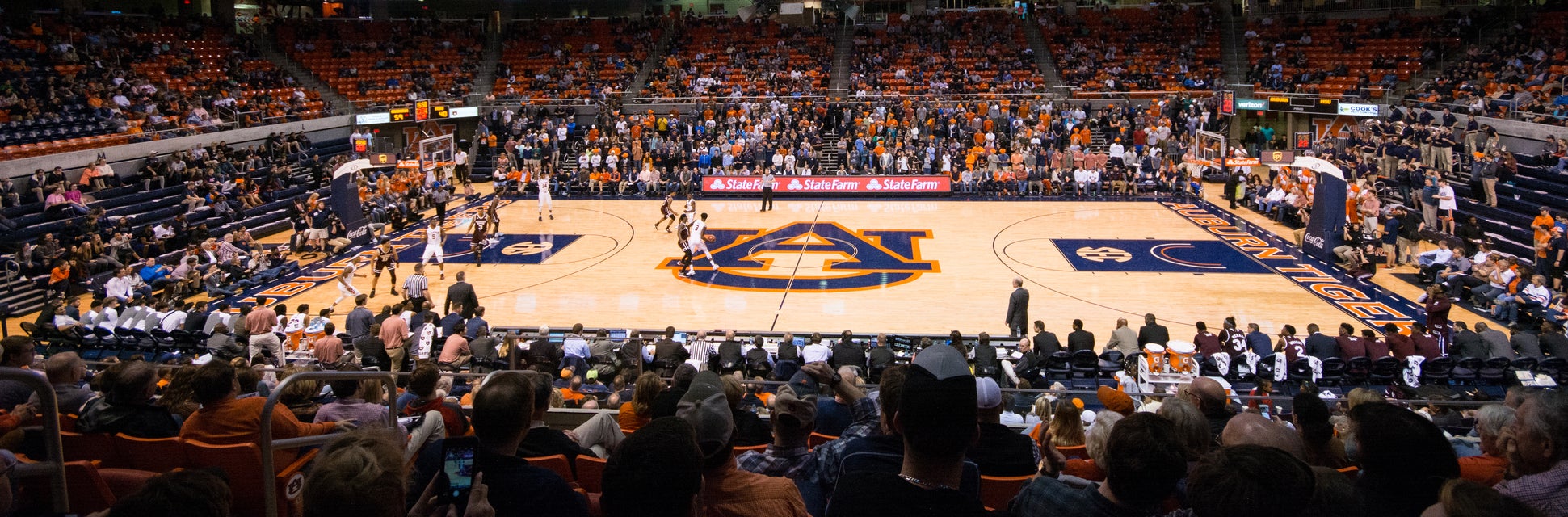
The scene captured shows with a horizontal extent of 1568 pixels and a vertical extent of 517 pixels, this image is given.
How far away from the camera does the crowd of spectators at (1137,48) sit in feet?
137

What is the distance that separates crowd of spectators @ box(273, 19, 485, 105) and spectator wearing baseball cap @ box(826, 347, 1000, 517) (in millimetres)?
41307

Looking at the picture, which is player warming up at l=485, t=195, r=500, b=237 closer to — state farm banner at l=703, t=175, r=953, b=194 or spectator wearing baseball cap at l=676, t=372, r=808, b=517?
state farm banner at l=703, t=175, r=953, b=194

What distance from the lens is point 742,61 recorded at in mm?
45562

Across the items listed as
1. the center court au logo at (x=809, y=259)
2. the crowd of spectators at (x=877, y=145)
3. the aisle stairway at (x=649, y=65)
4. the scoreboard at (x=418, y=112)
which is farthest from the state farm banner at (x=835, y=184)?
the scoreboard at (x=418, y=112)

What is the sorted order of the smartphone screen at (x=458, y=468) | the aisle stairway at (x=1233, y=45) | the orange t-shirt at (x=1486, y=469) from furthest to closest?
the aisle stairway at (x=1233, y=45) → the orange t-shirt at (x=1486, y=469) → the smartphone screen at (x=458, y=468)

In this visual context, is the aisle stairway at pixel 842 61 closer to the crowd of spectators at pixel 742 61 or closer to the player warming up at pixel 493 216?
the crowd of spectators at pixel 742 61

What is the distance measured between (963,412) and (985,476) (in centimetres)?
212

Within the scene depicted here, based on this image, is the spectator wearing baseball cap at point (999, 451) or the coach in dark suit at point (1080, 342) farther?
the coach in dark suit at point (1080, 342)

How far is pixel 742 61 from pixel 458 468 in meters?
42.8

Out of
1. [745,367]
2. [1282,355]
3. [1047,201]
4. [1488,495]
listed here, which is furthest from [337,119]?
[1488,495]

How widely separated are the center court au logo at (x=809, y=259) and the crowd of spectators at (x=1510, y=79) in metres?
17.4

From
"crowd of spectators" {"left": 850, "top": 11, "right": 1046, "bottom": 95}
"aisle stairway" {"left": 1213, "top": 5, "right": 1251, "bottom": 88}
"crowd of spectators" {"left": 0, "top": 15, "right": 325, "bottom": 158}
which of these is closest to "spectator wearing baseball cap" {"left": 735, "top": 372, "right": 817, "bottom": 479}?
"crowd of spectators" {"left": 0, "top": 15, "right": 325, "bottom": 158}

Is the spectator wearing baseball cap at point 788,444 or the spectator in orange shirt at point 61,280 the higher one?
the spectator wearing baseball cap at point 788,444

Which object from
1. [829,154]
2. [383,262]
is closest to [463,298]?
[383,262]
